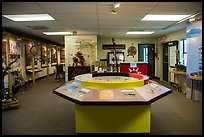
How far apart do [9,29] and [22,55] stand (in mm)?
1720

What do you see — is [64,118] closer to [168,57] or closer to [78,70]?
[78,70]

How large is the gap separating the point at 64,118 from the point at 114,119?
4.86 ft

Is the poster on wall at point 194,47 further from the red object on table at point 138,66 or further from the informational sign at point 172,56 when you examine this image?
the informational sign at point 172,56

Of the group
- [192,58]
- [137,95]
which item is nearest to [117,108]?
[137,95]

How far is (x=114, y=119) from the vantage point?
9.61ft

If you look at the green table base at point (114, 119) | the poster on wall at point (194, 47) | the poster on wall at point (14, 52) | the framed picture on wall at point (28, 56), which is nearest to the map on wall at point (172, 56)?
the poster on wall at point (194, 47)

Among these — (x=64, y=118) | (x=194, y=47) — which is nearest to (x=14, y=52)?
(x=64, y=118)

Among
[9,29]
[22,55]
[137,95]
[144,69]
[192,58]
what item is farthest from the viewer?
[22,55]

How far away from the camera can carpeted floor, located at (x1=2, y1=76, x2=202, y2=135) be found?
321 cm

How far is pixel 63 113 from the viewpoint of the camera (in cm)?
424

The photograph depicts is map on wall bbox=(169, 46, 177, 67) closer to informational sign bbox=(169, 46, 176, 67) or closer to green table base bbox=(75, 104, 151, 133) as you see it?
informational sign bbox=(169, 46, 176, 67)

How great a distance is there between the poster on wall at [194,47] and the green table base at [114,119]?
3186 mm

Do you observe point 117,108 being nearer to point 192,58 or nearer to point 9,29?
point 192,58

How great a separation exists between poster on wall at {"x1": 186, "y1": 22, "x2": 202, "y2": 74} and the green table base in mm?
3186
